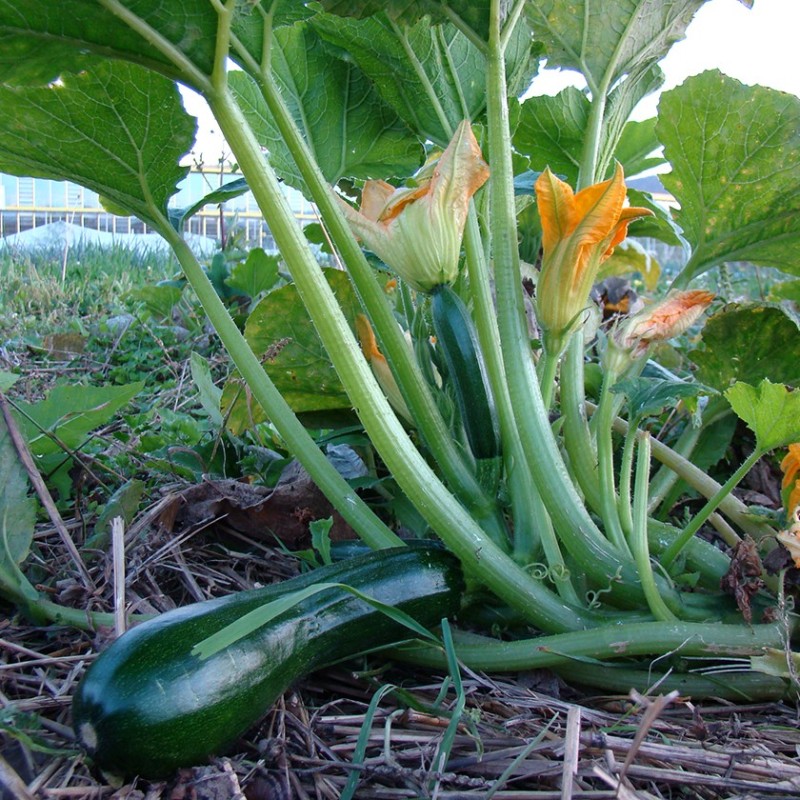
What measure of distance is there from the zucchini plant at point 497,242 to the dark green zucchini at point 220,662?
0.06 meters

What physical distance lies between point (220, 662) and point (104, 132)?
93cm

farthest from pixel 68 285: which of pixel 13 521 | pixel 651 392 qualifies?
pixel 651 392

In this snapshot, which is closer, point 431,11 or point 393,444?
point 393,444

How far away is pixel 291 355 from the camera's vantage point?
1.61 meters

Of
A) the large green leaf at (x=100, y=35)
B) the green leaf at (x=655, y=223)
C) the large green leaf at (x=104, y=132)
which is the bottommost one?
the green leaf at (x=655, y=223)

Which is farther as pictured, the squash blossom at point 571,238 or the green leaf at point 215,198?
the green leaf at point 215,198

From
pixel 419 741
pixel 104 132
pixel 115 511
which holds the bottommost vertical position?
pixel 419 741

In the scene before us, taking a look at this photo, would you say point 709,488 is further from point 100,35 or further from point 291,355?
point 100,35

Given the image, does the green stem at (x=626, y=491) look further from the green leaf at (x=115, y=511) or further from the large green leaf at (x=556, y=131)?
the green leaf at (x=115, y=511)

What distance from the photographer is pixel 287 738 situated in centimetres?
102

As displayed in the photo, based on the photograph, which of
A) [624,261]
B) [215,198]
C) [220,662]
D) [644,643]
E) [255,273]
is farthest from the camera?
[255,273]

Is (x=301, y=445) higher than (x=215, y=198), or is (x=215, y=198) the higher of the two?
(x=215, y=198)

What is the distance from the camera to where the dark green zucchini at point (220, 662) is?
906 mm

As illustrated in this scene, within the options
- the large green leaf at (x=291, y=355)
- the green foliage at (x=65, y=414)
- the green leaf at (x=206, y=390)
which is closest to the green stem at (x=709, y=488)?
the large green leaf at (x=291, y=355)
